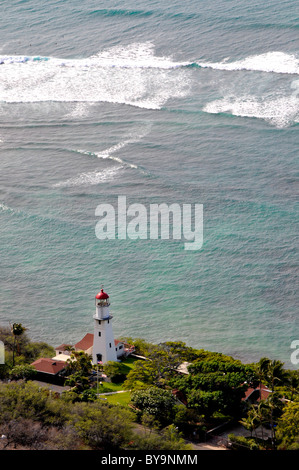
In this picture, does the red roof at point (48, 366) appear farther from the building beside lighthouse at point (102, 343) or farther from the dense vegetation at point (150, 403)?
the building beside lighthouse at point (102, 343)

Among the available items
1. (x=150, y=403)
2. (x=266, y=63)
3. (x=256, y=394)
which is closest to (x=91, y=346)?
(x=150, y=403)

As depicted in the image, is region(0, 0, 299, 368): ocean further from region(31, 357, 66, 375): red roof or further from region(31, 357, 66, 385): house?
region(31, 357, 66, 385): house

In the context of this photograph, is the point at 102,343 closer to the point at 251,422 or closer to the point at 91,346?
the point at 91,346

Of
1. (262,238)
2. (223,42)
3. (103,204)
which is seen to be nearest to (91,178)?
(103,204)

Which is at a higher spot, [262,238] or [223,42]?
[223,42]

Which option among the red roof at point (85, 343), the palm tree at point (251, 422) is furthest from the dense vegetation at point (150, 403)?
the red roof at point (85, 343)

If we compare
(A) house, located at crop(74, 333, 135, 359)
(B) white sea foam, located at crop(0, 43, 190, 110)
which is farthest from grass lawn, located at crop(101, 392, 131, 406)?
(B) white sea foam, located at crop(0, 43, 190, 110)

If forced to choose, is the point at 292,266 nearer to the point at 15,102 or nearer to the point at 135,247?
the point at 135,247
